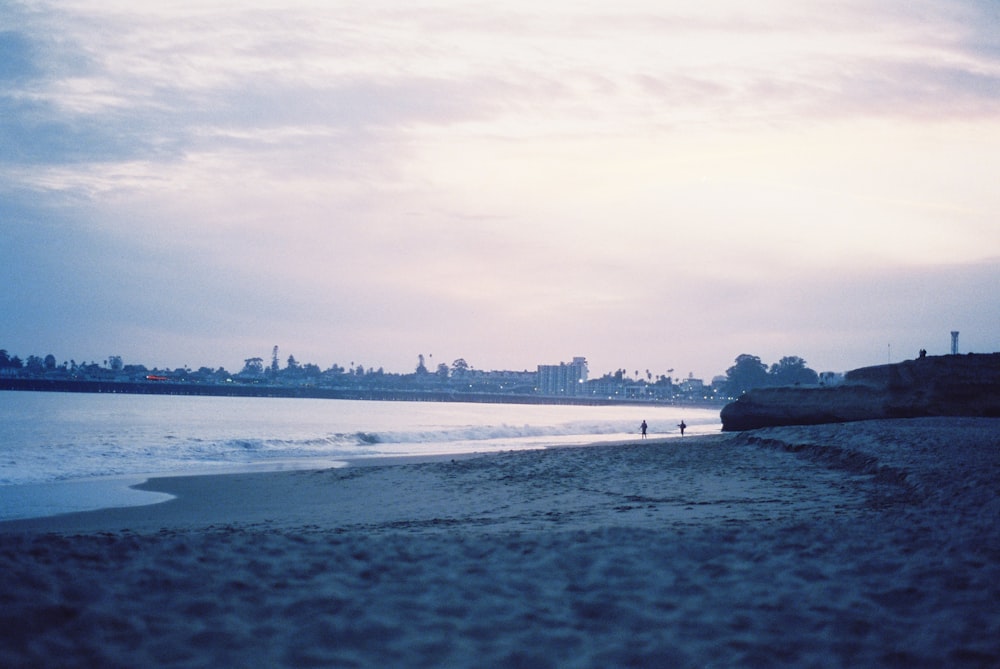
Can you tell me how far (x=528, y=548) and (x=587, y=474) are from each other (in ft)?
32.7

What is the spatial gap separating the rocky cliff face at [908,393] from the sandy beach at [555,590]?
46.7ft

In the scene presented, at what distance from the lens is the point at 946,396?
22.7 meters

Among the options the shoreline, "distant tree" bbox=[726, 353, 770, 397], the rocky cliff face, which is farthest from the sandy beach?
"distant tree" bbox=[726, 353, 770, 397]

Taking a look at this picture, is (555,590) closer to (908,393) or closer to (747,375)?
(908,393)

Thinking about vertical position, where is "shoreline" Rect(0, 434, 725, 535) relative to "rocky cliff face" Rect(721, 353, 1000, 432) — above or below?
below

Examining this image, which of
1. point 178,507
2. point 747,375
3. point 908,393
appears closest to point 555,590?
point 178,507

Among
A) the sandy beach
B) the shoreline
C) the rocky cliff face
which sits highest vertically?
the rocky cliff face

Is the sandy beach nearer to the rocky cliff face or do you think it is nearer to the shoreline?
the shoreline

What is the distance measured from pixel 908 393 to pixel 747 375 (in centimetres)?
17395

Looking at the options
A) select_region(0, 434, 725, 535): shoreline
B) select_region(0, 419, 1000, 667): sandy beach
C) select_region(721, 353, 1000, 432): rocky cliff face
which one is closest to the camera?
select_region(0, 419, 1000, 667): sandy beach

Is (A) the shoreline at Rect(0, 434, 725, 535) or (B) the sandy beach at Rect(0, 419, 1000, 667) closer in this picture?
(B) the sandy beach at Rect(0, 419, 1000, 667)

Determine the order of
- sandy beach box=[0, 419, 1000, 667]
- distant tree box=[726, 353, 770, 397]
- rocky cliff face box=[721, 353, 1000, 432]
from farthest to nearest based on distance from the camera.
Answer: distant tree box=[726, 353, 770, 397] < rocky cliff face box=[721, 353, 1000, 432] < sandy beach box=[0, 419, 1000, 667]

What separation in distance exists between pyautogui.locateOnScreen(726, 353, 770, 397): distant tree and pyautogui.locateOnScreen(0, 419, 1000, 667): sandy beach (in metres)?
188

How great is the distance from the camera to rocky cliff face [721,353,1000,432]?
74.3 ft
